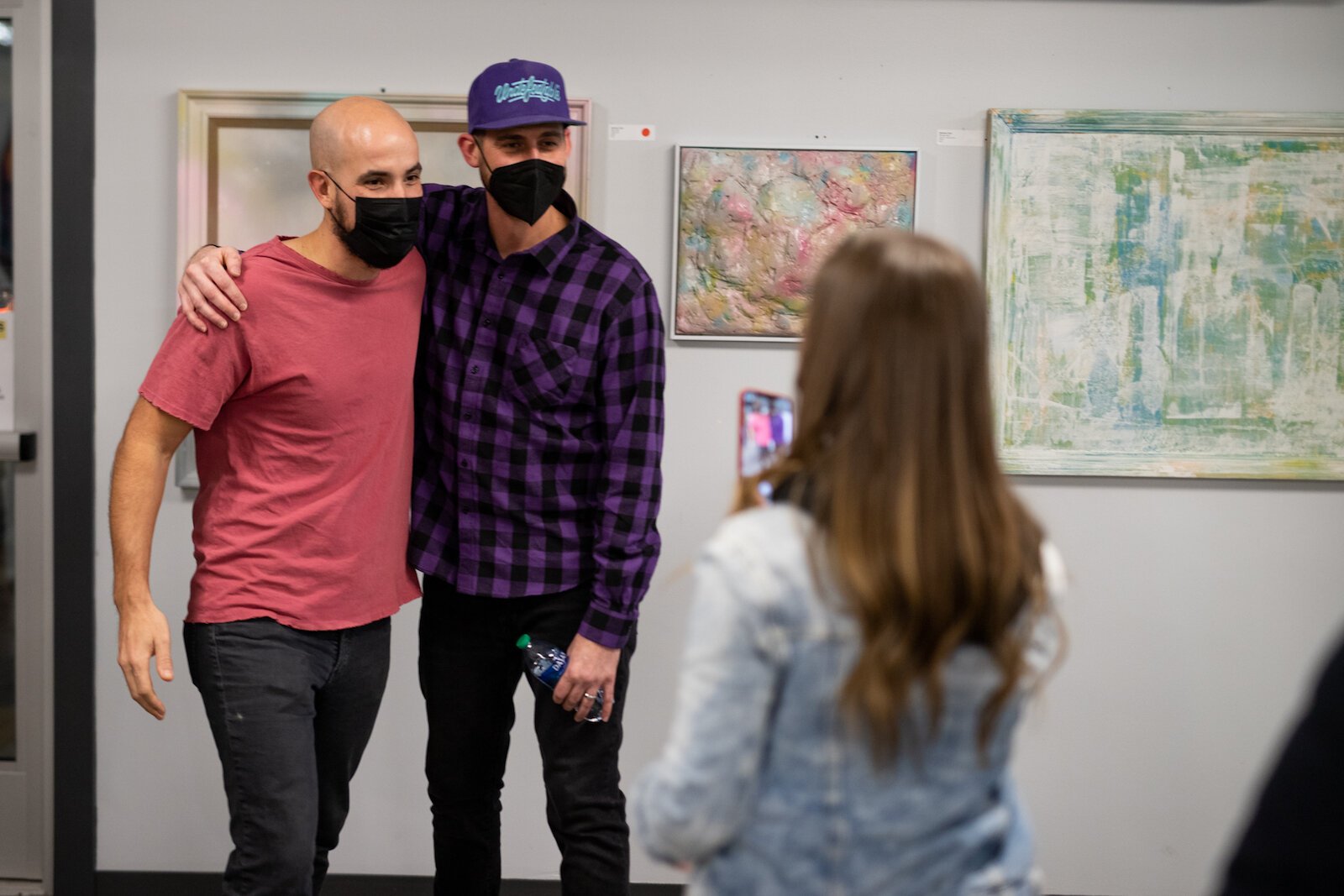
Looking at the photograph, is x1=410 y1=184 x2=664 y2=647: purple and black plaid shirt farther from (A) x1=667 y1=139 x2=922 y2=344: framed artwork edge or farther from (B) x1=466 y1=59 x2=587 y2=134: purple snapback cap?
(A) x1=667 y1=139 x2=922 y2=344: framed artwork edge

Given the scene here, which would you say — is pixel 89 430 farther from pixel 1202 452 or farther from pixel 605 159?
pixel 1202 452

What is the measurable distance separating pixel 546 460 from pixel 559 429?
58 millimetres

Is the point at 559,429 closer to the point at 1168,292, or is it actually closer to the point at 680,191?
the point at 680,191

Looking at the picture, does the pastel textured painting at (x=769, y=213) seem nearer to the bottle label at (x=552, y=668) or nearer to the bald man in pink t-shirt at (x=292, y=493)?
the bald man in pink t-shirt at (x=292, y=493)

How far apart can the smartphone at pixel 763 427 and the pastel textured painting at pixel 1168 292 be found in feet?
4.59

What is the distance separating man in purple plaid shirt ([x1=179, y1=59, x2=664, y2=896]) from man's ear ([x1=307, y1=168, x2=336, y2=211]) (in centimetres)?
24

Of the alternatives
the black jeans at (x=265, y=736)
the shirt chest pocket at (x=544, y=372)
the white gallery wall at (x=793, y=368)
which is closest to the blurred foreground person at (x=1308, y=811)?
the shirt chest pocket at (x=544, y=372)

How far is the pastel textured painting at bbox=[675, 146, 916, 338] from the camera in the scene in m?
2.60

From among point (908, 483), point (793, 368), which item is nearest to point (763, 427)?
point (908, 483)

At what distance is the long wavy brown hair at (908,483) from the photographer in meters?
1.05

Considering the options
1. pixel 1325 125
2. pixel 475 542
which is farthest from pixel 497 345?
pixel 1325 125

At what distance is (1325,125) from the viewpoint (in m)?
2.62

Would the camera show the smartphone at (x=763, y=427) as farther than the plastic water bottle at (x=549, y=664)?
No

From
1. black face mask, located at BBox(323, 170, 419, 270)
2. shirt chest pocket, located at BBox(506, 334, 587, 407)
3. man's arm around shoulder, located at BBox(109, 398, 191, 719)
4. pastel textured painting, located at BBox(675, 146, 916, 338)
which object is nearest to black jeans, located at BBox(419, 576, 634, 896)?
shirt chest pocket, located at BBox(506, 334, 587, 407)
